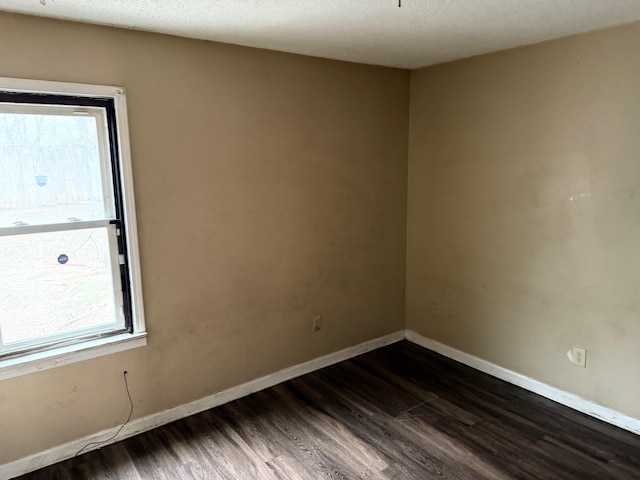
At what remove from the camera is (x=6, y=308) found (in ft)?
7.42

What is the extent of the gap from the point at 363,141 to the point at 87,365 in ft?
7.77

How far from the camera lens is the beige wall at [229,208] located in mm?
2359

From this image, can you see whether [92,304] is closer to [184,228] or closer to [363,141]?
[184,228]

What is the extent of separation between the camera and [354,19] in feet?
7.39

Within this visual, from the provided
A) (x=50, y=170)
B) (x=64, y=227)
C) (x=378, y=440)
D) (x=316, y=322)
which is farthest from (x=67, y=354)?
(x=378, y=440)

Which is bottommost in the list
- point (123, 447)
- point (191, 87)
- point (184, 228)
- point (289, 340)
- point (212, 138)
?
point (123, 447)

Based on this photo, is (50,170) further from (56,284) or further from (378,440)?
(378,440)

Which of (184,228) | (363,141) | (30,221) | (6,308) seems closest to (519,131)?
(363,141)

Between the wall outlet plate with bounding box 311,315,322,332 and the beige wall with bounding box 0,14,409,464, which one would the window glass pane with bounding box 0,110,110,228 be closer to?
the beige wall with bounding box 0,14,409,464

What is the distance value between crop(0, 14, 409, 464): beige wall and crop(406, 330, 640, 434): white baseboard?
58 centimetres

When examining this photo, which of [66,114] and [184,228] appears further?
[184,228]

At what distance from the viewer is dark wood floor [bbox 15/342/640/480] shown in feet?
7.66

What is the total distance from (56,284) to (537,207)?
290 centimetres

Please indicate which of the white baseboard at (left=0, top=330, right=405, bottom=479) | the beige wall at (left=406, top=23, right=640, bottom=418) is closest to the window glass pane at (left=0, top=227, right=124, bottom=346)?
the white baseboard at (left=0, top=330, right=405, bottom=479)
